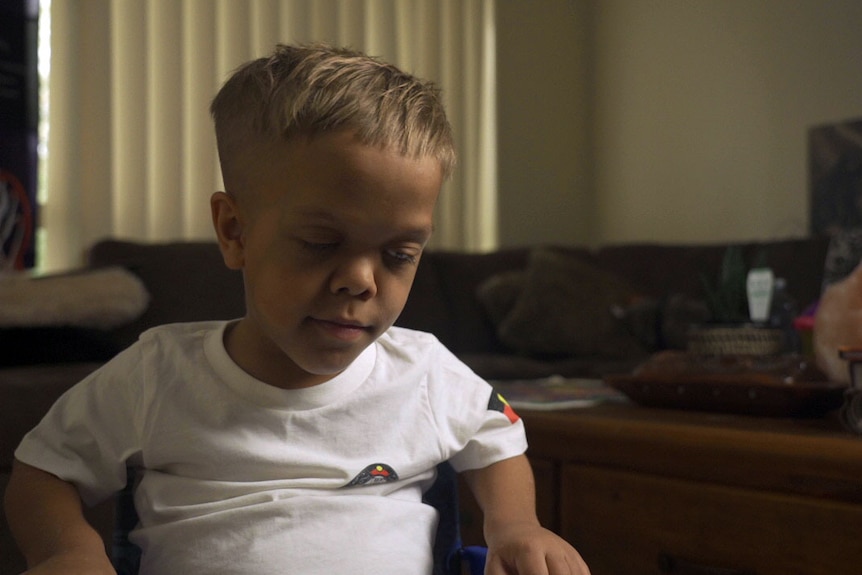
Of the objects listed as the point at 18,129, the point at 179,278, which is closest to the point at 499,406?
the point at 179,278

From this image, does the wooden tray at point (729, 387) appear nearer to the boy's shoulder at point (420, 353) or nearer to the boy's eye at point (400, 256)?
the boy's shoulder at point (420, 353)

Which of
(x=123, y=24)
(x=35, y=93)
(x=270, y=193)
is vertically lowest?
(x=270, y=193)

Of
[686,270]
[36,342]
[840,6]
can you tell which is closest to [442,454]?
[36,342]

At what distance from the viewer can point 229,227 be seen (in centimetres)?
72

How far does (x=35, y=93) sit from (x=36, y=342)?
133 cm

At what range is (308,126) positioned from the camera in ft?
2.13

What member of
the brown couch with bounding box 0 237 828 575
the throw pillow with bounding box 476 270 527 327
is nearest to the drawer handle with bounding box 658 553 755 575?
the brown couch with bounding box 0 237 828 575

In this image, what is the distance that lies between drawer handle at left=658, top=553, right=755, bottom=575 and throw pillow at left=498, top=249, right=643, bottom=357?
1.74 meters

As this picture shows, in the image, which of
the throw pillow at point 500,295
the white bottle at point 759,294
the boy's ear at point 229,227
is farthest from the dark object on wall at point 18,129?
the boy's ear at point 229,227

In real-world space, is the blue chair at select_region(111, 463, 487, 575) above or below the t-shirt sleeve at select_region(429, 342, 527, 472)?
below

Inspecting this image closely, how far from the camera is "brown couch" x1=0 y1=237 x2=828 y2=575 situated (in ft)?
7.91

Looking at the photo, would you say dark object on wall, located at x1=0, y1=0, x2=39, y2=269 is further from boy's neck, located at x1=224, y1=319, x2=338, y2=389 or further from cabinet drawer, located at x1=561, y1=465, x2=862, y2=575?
boy's neck, located at x1=224, y1=319, x2=338, y2=389

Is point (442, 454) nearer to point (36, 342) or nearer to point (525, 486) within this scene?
point (525, 486)

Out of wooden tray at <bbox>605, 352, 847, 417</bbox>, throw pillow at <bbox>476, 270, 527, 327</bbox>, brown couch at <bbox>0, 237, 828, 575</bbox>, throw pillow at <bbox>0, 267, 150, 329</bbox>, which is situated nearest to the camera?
wooden tray at <bbox>605, 352, 847, 417</bbox>
